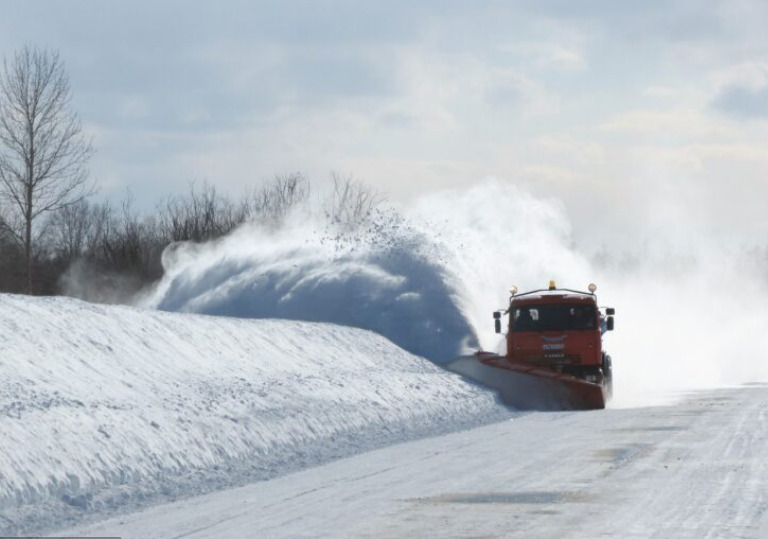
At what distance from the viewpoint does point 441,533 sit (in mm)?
9234

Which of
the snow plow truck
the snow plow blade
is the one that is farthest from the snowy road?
the snow plow truck

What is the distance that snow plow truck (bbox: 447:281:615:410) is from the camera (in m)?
24.7

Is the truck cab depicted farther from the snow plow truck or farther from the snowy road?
the snowy road

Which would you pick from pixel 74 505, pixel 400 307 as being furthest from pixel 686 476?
pixel 400 307

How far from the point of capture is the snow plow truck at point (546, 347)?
2467 cm

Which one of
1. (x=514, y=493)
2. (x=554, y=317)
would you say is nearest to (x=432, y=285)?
(x=554, y=317)

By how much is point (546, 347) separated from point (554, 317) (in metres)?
0.73

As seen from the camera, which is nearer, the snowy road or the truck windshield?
the snowy road

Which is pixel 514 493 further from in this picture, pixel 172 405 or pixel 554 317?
pixel 554 317

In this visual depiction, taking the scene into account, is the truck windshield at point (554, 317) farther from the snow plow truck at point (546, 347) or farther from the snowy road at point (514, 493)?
the snowy road at point (514, 493)

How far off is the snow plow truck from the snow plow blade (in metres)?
0.02

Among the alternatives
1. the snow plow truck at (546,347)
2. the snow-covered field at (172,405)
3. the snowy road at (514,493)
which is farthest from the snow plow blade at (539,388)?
the snowy road at (514,493)

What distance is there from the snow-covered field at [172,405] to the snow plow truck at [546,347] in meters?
0.62

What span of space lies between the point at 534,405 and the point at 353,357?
4.15 metres
